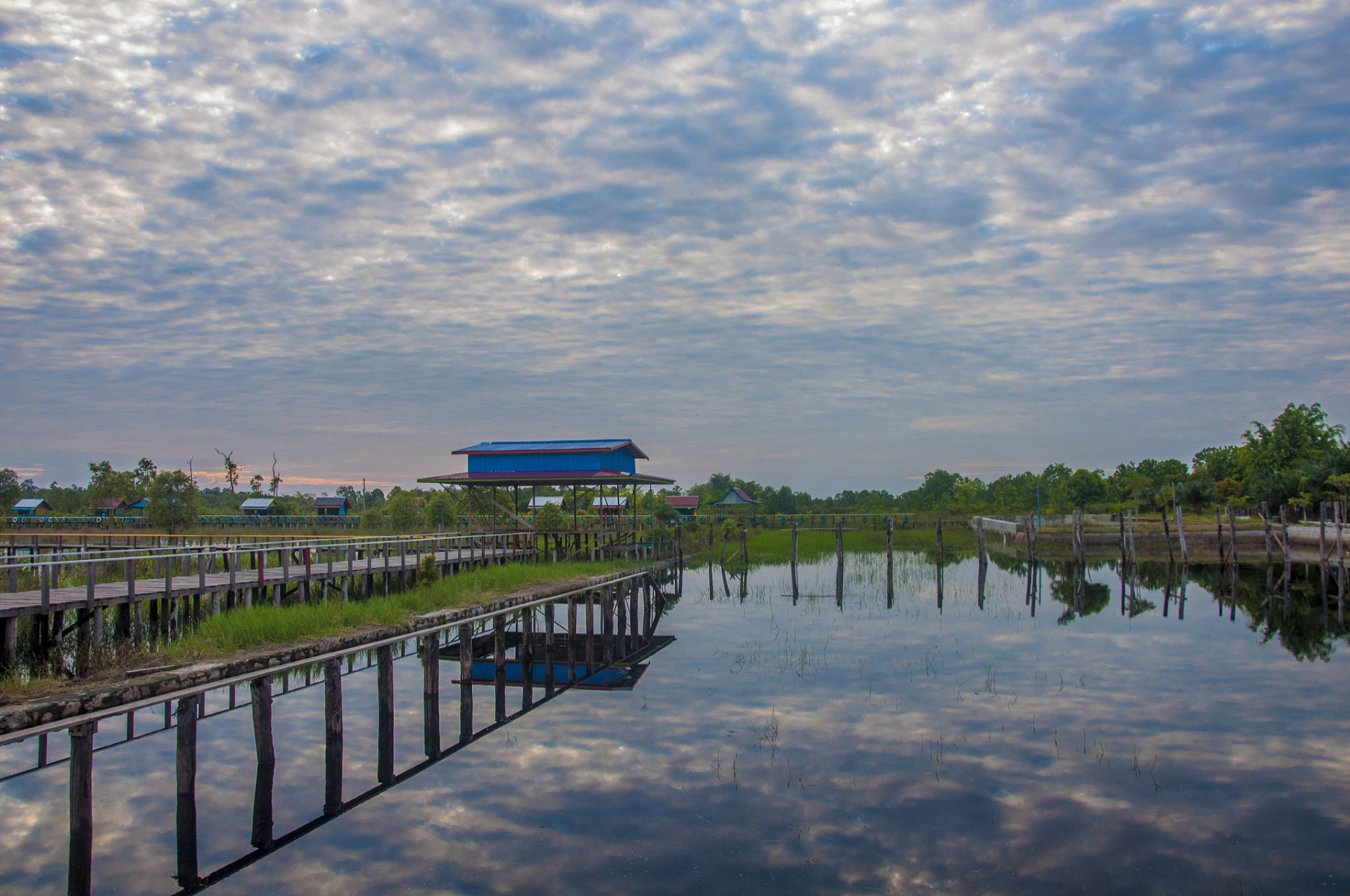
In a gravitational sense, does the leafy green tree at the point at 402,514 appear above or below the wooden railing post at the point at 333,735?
above

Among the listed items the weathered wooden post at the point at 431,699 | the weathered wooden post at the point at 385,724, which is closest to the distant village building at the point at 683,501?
the weathered wooden post at the point at 431,699

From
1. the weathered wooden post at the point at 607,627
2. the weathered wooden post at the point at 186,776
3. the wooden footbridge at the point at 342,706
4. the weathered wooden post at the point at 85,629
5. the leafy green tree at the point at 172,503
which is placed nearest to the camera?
the wooden footbridge at the point at 342,706

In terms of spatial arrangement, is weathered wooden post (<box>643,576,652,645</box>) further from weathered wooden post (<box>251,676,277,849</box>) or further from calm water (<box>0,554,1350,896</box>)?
weathered wooden post (<box>251,676,277,849</box>)

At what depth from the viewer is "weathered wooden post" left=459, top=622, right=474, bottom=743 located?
14.7 metres

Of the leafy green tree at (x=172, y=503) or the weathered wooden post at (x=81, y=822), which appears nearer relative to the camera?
the weathered wooden post at (x=81, y=822)

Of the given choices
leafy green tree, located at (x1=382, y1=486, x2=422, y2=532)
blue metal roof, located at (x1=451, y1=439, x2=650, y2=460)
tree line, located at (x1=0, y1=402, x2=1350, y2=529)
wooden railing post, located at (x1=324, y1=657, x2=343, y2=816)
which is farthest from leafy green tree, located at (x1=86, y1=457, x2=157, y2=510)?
wooden railing post, located at (x1=324, y1=657, x2=343, y2=816)

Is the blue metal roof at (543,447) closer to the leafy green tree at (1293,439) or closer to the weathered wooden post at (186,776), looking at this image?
the weathered wooden post at (186,776)

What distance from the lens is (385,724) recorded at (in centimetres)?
1312

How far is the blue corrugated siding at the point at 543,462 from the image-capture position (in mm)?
41625

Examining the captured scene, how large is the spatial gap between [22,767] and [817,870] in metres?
11.4

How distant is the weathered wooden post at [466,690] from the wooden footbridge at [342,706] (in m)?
0.02

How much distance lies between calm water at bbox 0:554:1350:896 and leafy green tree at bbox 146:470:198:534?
53222 millimetres

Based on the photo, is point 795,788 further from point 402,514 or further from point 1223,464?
point 1223,464

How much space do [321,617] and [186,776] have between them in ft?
27.6
